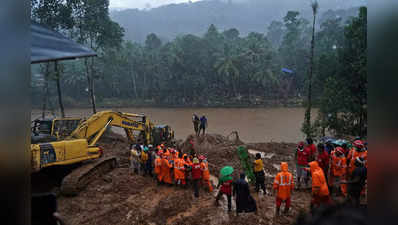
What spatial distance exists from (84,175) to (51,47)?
310 inches

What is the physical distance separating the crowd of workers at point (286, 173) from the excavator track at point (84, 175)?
1052 millimetres

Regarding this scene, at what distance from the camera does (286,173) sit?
20.7 feet

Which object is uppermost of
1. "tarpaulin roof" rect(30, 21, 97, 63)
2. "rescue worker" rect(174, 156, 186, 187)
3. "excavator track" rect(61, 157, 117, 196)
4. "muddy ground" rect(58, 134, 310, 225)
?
"tarpaulin roof" rect(30, 21, 97, 63)

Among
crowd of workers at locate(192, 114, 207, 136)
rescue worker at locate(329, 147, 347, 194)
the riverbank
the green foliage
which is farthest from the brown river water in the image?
rescue worker at locate(329, 147, 347, 194)

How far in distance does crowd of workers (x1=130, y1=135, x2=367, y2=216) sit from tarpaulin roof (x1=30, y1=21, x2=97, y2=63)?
513 centimetres

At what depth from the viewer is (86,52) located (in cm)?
213

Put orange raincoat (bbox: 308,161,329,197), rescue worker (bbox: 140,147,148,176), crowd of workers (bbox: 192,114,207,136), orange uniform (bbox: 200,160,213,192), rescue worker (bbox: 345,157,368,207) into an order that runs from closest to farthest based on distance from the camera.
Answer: orange raincoat (bbox: 308,161,329,197) → rescue worker (bbox: 345,157,368,207) → orange uniform (bbox: 200,160,213,192) → rescue worker (bbox: 140,147,148,176) → crowd of workers (bbox: 192,114,207,136)

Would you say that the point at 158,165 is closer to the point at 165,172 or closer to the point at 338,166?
the point at 165,172

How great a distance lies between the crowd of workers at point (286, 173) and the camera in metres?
5.90

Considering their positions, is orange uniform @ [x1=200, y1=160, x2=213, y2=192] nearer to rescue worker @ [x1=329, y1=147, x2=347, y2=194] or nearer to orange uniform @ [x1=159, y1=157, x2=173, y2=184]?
orange uniform @ [x1=159, y1=157, x2=173, y2=184]

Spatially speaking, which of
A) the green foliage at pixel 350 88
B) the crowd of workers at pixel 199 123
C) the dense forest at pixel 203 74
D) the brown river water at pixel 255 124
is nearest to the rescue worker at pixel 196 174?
the crowd of workers at pixel 199 123

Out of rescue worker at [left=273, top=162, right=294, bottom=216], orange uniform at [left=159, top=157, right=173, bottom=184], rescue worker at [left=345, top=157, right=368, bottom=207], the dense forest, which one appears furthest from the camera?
the dense forest

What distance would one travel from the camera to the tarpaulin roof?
1.84 m

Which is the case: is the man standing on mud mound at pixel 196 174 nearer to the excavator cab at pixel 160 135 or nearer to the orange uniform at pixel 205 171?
the orange uniform at pixel 205 171
